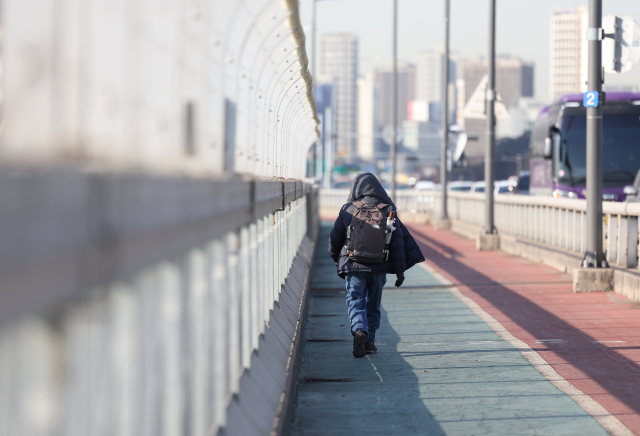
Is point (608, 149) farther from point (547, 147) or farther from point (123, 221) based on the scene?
point (123, 221)

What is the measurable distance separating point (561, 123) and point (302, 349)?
54.0 ft

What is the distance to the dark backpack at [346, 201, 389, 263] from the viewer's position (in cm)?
721

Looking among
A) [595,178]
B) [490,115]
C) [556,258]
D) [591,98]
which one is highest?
[490,115]

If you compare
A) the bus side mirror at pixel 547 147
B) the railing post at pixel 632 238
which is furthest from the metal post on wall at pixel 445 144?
the railing post at pixel 632 238

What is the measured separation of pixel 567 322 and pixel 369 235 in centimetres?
308

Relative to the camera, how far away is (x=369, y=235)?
723cm

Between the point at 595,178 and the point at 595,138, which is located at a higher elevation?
the point at 595,138

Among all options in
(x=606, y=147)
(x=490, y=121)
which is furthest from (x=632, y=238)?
(x=606, y=147)

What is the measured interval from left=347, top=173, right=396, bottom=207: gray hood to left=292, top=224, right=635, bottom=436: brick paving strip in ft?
4.28

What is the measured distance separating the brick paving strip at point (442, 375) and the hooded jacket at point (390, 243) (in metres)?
0.73

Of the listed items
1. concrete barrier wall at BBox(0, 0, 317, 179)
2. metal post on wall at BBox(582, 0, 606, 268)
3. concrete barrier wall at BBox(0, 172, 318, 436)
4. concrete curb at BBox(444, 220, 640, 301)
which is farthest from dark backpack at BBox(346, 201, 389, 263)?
metal post on wall at BBox(582, 0, 606, 268)

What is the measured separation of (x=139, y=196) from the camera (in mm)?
1961

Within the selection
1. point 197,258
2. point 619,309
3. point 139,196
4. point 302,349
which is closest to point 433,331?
point 302,349

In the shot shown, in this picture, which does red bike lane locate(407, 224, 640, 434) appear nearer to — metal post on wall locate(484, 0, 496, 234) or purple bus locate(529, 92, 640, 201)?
metal post on wall locate(484, 0, 496, 234)
